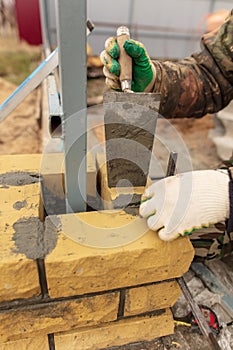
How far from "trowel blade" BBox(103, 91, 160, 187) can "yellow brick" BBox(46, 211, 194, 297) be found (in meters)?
0.20

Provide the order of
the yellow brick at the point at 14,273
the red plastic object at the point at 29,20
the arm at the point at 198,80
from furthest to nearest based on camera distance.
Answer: the red plastic object at the point at 29,20 < the arm at the point at 198,80 < the yellow brick at the point at 14,273

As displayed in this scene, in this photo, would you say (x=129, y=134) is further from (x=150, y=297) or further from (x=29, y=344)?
(x=29, y=344)

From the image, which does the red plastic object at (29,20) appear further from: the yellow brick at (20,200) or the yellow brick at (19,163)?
the yellow brick at (20,200)

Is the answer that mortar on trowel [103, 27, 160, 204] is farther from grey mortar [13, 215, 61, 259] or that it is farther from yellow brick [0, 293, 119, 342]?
yellow brick [0, 293, 119, 342]

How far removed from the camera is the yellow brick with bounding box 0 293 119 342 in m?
1.08

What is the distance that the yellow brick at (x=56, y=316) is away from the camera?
108cm

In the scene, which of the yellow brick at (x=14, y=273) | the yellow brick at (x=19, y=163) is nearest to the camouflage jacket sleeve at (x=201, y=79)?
the yellow brick at (x=19, y=163)

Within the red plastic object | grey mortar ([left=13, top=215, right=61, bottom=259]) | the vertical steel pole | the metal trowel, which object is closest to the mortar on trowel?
the metal trowel

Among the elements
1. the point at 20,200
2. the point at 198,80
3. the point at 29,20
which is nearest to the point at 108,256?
the point at 20,200

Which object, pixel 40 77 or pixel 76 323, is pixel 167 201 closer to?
pixel 76 323

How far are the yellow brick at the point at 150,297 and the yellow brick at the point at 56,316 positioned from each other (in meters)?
0.06

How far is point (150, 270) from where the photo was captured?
1083 millimetres

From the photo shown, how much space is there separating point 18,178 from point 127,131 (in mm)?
579

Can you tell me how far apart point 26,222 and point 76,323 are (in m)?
0.48
